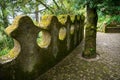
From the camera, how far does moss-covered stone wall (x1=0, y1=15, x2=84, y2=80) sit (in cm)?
374

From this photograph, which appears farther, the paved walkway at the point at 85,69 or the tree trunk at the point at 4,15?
the tree trunk at the point at 4,15

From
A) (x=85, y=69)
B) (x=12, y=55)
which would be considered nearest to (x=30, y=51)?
(x=12, y=55)

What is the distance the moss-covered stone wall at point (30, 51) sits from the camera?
12.3 feet

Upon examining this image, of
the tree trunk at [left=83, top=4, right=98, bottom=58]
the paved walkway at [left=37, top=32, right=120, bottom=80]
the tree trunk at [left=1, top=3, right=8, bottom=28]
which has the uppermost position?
the tree trunk at [left=1, top=3, right=8, bottom=28]

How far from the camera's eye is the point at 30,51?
14.3 ft

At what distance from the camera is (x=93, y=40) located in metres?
6.68

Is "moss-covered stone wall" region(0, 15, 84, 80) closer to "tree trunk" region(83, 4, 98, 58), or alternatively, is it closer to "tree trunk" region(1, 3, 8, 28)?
"tree trunk" region(83, 4, 98, 58)

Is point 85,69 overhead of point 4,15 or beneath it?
beneath

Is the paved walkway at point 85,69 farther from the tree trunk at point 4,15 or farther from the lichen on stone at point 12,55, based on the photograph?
the tree trunk at point 4,15

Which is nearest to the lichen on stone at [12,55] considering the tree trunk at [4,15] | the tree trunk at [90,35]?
the tree trunk at [90,35]

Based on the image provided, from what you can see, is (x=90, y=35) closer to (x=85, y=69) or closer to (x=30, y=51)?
(x=85, y=69)

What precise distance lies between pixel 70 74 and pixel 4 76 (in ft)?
7.11

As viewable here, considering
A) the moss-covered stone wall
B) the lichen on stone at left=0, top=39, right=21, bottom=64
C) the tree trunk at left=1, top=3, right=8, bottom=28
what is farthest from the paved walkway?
the tree trunk at left=1, top=3, right=8, bottom=28

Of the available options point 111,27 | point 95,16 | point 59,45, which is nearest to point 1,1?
point 59,45
